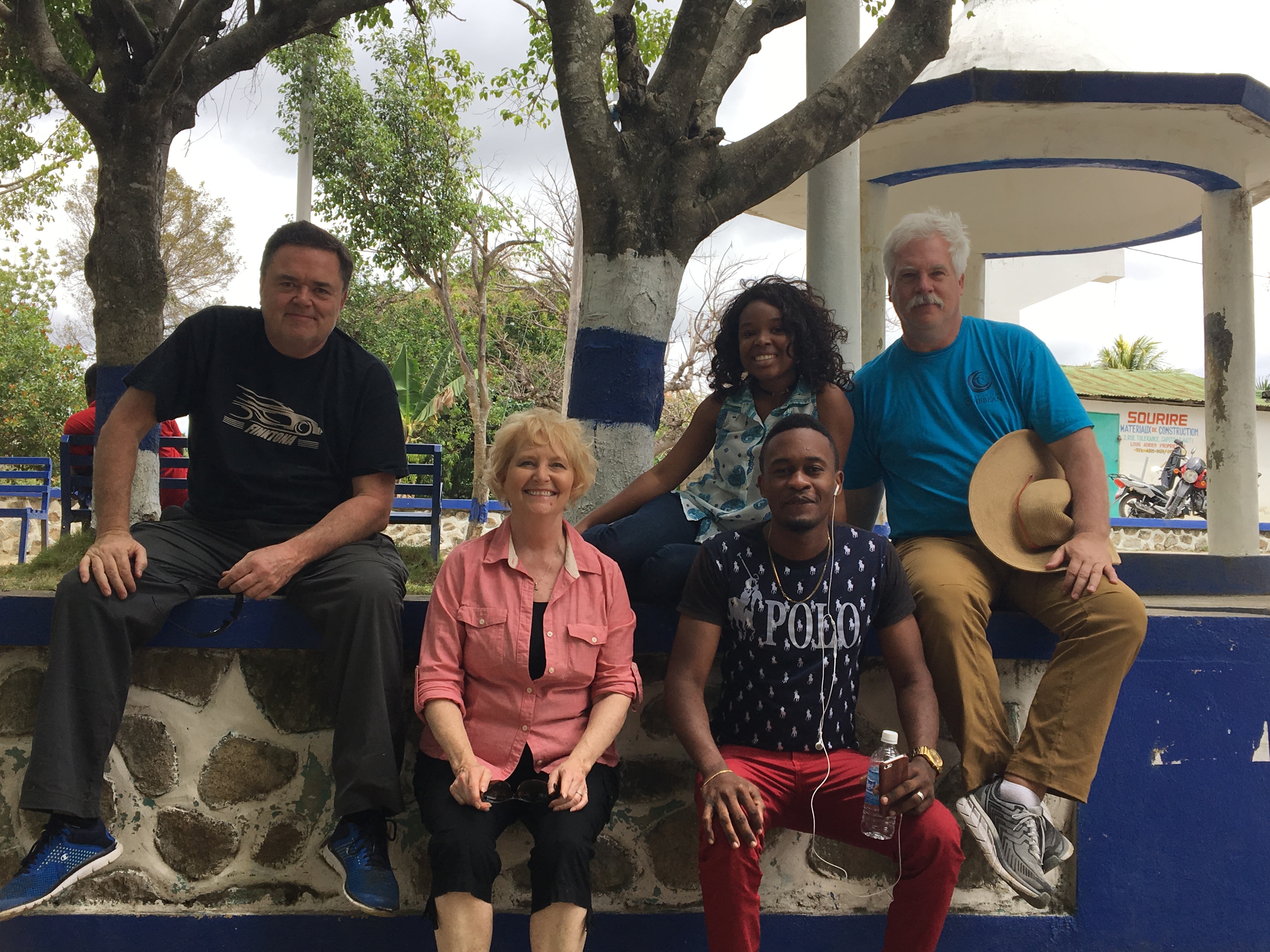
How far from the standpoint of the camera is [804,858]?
3004 mm

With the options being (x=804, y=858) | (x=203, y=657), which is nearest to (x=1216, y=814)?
(x=804, y=858)

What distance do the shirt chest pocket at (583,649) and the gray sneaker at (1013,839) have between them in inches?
45.8

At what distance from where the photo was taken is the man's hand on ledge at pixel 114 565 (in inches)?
104

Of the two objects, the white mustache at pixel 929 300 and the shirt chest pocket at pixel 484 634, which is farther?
the white mustache at pixel 929 300

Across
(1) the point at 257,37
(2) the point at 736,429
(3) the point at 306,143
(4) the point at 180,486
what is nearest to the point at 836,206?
(2) the point at 736,429

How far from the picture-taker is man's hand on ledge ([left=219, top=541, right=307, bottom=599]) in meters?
2.77

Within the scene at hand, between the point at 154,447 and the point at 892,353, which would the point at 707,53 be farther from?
the point at 154,447

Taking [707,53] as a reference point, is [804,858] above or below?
below

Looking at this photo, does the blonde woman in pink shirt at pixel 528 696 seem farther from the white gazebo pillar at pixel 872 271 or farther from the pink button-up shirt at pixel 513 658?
the white gazebo pillar at pixel 872 271

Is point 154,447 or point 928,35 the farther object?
point 154,447

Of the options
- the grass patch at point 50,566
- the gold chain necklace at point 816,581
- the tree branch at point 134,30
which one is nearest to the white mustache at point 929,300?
the gold chain necklace at point 816,581

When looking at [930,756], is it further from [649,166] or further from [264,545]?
[649,166]

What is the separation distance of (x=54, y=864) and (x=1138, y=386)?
75.1 feet

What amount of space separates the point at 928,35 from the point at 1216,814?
3324mm
